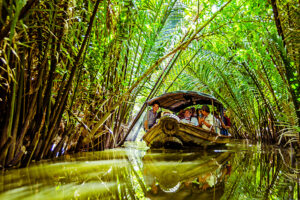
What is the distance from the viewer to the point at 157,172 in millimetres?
2268

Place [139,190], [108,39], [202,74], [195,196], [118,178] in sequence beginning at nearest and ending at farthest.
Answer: [195,196] → [139,190] → [118,178] → [108,39] → [202,74]

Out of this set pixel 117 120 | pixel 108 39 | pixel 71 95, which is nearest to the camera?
pixel 71 95

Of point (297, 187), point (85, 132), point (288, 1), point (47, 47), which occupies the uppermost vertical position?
point (288, 1)

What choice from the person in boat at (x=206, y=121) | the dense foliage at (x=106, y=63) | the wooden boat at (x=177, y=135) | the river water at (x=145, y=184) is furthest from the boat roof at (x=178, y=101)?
the river water at (x=145, y=184)

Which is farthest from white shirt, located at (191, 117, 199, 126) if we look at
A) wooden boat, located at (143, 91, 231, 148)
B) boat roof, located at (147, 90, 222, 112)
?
wooden boat, located at (143, 91, 231, 148)

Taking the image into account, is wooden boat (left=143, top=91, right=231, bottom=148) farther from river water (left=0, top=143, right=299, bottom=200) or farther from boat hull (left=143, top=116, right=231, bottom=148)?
river water (left=0, top=143, right=299, bottom=200)

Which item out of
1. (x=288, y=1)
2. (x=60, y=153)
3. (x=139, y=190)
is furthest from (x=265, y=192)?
(x=60, y=153)

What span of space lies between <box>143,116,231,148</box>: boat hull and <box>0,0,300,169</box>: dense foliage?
0.99m

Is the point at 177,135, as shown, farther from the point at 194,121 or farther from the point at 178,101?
the point at 178,101

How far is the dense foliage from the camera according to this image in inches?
81.3

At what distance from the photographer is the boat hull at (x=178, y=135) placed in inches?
195

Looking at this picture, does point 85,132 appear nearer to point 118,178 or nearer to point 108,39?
point 108,39

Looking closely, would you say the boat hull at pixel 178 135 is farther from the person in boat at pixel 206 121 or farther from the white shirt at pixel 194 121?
the white shirt at pixel 194 121

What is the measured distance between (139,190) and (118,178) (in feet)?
1.47
